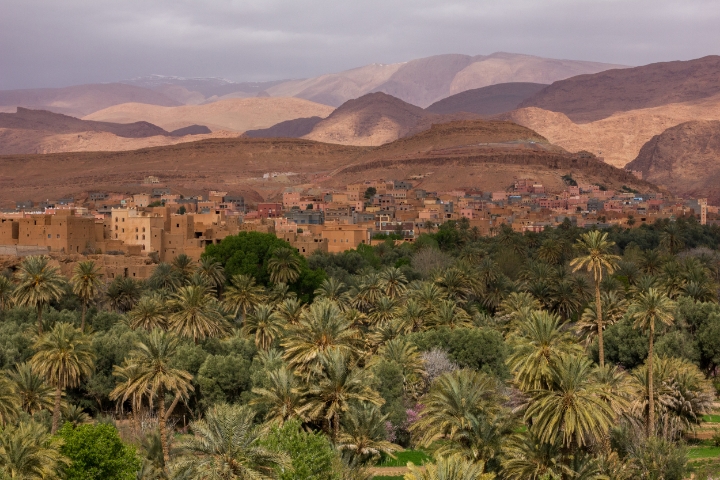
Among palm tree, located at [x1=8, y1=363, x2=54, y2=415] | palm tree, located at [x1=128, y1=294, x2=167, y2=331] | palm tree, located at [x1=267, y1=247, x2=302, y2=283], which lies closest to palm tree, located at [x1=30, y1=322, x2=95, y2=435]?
palm tree, located at [x1=8, y1=363, x2=54, y2=415]

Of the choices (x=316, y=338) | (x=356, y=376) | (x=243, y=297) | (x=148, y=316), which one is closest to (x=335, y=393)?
(x=356, y=376)

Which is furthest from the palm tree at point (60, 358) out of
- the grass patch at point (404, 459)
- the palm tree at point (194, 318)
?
the grass patch at point (404, 459)

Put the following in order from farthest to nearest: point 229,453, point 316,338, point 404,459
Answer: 1. point 404,459
2. point 316,338
3. point 229,453

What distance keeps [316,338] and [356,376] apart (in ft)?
8.32

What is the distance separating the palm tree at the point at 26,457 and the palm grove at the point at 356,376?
0.16 feet

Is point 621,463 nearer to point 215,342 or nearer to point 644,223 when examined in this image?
point 215,342

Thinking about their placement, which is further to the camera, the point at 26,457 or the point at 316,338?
the point at 316,338

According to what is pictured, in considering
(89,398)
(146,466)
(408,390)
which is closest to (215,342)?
(89,398)

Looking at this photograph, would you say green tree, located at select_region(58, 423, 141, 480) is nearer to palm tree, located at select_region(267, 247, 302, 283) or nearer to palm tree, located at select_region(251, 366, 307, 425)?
palm tree, located at select_region(251, 366, 307, 425)

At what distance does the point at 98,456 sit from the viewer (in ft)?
A: 93.2

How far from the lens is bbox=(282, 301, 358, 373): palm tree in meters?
32.0

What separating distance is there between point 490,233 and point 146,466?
89089 mm

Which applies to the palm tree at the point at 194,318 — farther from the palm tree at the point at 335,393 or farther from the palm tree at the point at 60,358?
the palm tree at the point at 335,393

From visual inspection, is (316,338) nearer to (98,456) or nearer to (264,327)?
(98,456)
